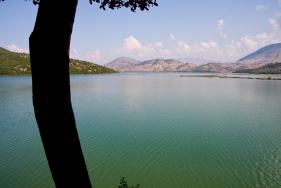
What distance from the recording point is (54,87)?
2131 millimetres

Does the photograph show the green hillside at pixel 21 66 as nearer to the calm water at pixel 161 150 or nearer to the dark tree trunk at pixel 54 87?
the calm water at pixel 161 150

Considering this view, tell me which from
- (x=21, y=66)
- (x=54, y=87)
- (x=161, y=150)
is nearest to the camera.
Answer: (x=54, y=87)

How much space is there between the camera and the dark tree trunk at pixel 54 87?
2.11m

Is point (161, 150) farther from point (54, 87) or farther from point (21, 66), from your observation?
point (21, 66)

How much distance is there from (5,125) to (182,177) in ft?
54.8

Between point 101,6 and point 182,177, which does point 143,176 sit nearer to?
point 182,177

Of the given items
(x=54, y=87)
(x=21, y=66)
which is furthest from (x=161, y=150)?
(x=21, y=66)

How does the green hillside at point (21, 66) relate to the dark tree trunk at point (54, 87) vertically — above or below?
above

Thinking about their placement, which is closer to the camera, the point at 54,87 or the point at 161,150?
the point at 54,87

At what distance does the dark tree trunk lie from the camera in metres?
2.11

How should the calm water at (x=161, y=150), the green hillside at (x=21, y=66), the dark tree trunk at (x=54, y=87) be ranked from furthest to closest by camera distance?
the green hillside at (x=21, y=66)
the calm water at (x=161, y=150)
the dark tree trunk at (x=54, y=87)

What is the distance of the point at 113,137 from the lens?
47.6 ft

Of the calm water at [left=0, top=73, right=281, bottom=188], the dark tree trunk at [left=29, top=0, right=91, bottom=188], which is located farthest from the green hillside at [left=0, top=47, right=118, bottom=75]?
the dark tree trunk at [left=29, top=0, right=91, bottom=188]

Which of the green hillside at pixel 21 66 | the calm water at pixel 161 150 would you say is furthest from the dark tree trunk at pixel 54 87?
the green hillside at pixel 21 66
